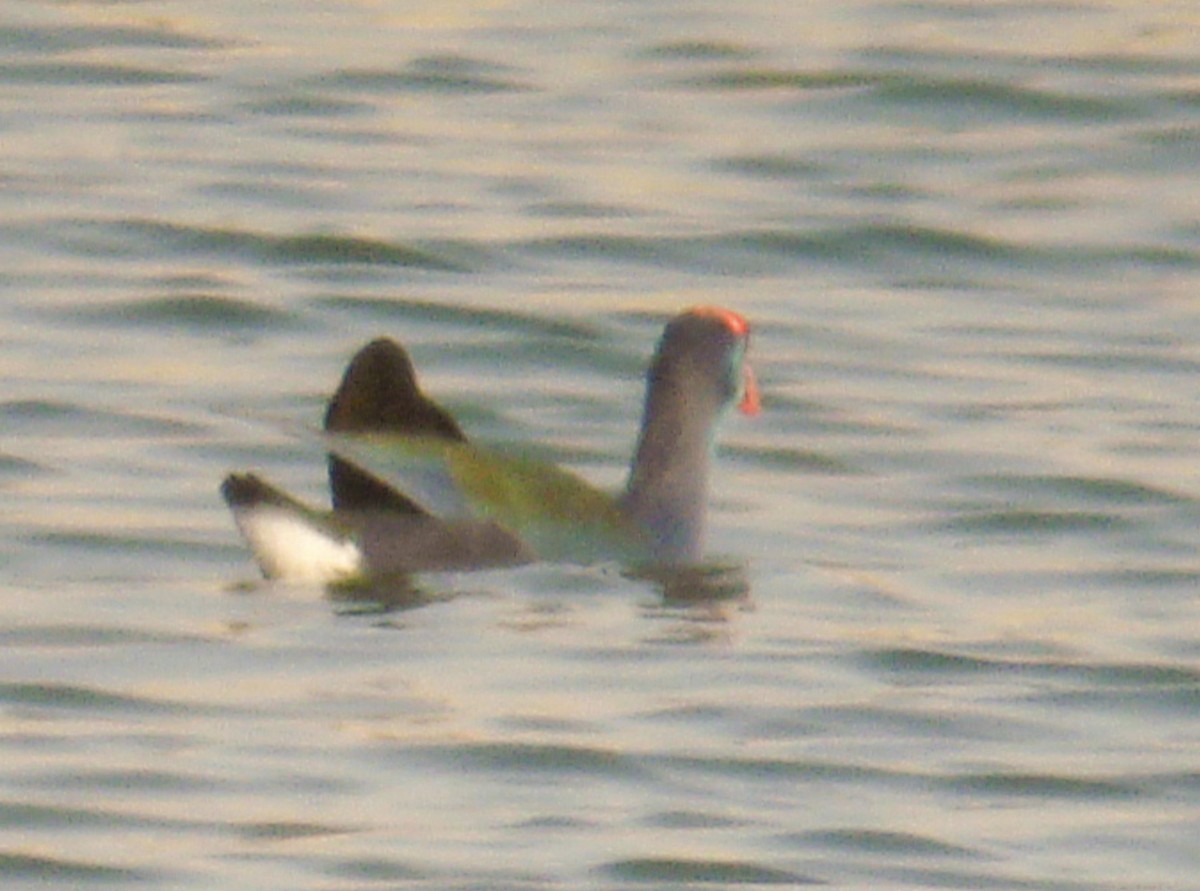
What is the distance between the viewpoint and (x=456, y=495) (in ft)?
38.7

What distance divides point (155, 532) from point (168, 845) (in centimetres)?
322

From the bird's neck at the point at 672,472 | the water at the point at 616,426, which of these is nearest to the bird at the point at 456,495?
the bird's neck at the point at 672,472

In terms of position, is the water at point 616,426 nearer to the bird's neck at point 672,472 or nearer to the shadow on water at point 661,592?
the shadow on water at point 661,592

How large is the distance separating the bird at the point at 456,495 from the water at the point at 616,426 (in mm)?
106

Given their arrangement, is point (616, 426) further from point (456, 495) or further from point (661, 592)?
point (456, 495)

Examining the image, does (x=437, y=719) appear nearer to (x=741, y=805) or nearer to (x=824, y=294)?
(x=741, y=805)

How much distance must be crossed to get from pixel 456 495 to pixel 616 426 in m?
2.69

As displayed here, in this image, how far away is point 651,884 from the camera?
9000mm

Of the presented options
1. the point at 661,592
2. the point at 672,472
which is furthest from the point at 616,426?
the point at 661,592

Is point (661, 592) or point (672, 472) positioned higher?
point (672, 472)

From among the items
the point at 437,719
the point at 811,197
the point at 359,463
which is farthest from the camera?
the point at 811,197

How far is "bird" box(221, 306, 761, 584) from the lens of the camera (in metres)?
11.6

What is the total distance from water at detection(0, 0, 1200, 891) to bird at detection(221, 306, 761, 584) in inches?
4.2

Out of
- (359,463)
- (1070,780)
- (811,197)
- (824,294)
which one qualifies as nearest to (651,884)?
(1070,780)
